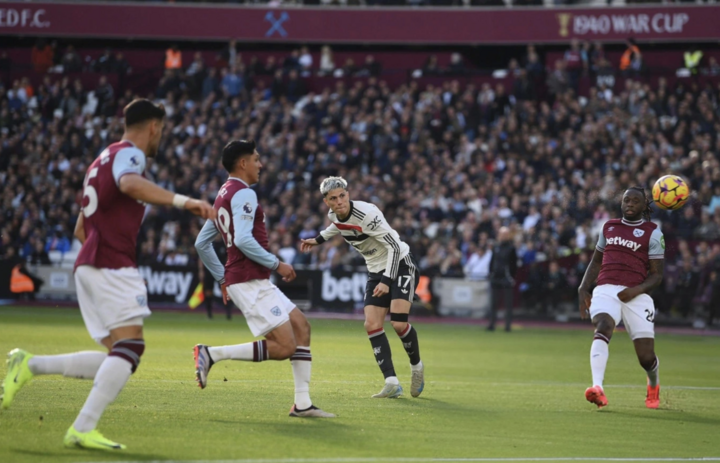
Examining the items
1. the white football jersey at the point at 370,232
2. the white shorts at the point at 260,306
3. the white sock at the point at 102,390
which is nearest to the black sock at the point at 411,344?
the white football jersey at the point at 370,232

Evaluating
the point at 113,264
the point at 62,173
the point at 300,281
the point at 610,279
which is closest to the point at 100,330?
the point at 113,264

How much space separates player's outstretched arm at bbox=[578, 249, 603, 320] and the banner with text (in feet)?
77.8

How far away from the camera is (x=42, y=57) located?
112 ft

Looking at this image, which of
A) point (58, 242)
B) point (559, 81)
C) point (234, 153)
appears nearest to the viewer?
point (234, 153)

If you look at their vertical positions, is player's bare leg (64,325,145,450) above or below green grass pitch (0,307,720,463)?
above

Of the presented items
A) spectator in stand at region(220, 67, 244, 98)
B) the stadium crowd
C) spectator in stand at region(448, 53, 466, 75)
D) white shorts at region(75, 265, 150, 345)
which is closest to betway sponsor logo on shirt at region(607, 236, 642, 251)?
white shorts at region(75, 265, 150, 345)

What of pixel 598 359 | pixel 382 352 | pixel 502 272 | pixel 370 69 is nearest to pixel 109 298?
pixel 382 352

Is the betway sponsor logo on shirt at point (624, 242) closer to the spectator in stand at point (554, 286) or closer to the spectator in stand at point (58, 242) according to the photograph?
the spectator in stand at point (554, 286)

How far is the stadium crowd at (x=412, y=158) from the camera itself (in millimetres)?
25359

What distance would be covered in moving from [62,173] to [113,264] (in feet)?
80.1

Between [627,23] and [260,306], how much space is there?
27.2m

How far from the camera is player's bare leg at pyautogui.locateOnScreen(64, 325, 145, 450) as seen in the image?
6.58 m

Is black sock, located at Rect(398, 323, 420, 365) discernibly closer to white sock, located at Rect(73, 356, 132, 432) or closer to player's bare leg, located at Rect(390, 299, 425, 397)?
player's bare leg, located at Rect(390, 299, 425, 397)

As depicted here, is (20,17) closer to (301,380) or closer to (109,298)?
(301,380)
